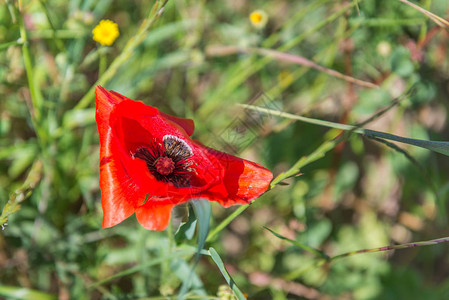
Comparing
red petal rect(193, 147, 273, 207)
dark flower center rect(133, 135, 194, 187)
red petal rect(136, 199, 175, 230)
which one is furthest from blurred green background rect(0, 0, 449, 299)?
A: red petal rect(136, 199, 175, 230)

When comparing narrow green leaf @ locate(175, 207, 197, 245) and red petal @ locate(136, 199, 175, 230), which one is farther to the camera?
narrow green leaf @ locate(175, 207, 197, 245)

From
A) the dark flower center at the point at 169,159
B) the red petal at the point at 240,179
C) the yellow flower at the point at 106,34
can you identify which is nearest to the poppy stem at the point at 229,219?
the red petal at the point at 240,179

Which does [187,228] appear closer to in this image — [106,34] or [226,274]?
[226,274]

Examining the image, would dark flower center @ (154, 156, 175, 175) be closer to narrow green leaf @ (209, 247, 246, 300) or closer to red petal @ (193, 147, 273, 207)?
red petal @ (193, 147, 273, 207)

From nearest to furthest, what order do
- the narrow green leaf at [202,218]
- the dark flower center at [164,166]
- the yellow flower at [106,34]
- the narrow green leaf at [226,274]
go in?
1. the narrow green leaf at [202,218]
2. the narrow green leaf at [226,274]
3. the dark flower center at [164,166]
4. the yellow flower at [106,34]

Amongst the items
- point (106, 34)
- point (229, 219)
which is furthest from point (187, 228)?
point (106, 34)

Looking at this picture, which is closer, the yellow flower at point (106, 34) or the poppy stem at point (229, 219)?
the poppy stem at point (229, 219)

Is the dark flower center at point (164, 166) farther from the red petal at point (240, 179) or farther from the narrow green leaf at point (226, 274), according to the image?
the narrow green leaf at point (226, 274)

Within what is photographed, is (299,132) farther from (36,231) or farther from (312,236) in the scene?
(36,231)
